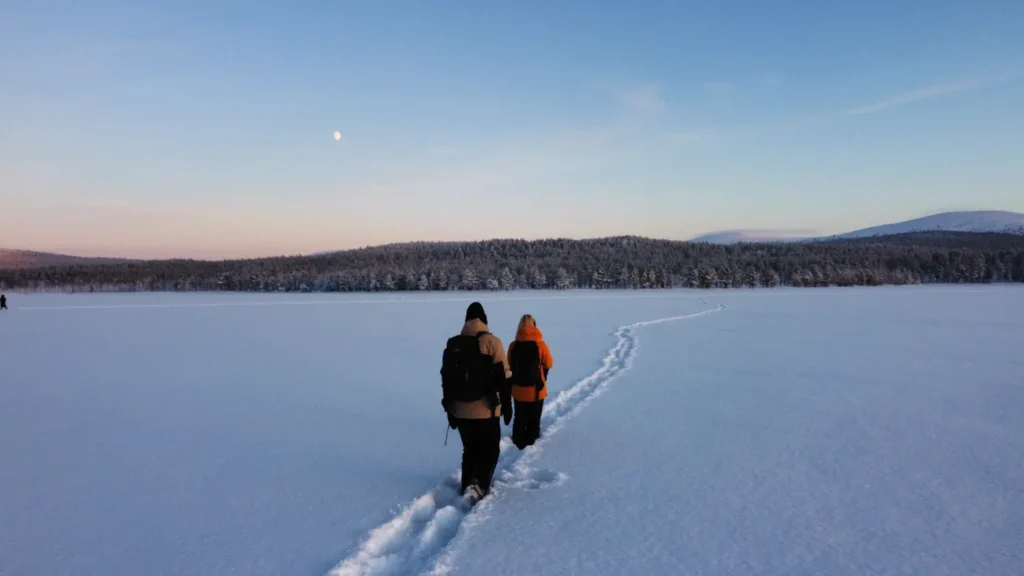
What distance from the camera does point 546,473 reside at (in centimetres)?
558

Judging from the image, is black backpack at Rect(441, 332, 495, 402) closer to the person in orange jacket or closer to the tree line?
the person in orange jacket

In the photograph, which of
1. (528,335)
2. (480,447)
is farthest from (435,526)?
(528,335)

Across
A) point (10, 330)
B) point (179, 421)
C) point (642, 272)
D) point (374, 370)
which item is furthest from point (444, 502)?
point (642, 272)

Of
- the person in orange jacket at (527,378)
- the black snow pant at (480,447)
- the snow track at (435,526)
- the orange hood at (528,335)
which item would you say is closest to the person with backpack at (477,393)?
the black snow pant at (480,447)

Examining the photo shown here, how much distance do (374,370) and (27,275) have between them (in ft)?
475

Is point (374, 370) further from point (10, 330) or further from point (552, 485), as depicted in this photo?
point (10, 330)

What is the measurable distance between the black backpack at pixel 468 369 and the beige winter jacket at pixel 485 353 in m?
0.04

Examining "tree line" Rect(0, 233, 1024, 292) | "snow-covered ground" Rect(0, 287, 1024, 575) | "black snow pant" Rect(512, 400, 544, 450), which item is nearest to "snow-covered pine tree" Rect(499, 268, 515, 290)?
"tree line" Rect(0, 233, 1024, 292)

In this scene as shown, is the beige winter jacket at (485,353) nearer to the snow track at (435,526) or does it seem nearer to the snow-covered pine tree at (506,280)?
the snow track at (435,526)

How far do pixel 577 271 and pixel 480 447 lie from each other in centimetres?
8849

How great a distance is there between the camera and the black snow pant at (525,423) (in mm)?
6332

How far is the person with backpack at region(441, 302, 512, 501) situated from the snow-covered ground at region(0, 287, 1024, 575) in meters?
0.29

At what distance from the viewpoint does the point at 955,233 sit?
170 meters

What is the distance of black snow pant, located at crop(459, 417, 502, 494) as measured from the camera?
491 cm
